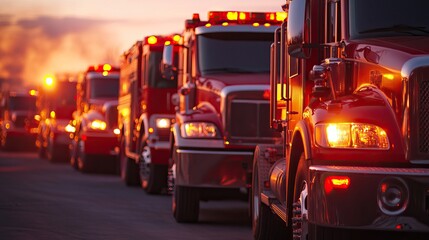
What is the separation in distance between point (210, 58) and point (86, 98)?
14986 millimetres

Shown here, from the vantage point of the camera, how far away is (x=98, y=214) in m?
17.1

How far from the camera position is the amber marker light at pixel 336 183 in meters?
8.48

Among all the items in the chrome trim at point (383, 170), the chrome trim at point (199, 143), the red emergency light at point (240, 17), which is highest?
the red emergency light at point (240, 17)

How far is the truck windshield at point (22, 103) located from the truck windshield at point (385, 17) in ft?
143

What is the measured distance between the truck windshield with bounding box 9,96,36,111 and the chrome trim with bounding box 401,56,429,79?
146ft

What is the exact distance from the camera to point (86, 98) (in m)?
32.3

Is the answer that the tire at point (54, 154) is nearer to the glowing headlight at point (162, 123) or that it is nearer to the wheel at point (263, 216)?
the glowing headlight at point (162, 123)

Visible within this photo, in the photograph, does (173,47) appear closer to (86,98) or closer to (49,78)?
(86,98)

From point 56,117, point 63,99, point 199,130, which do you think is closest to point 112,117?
point 56,117

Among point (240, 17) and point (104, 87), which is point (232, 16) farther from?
point (104, 87)

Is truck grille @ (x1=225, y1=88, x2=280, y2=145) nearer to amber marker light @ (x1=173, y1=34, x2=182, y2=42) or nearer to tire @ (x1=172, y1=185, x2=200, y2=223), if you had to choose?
tire @ (x1=172, y1=185, x2=200, y2=223)

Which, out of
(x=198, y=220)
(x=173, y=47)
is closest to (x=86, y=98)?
(x=173, y=47)

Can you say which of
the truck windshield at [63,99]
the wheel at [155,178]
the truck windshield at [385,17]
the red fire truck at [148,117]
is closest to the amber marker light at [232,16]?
the red fire truck at [148,117]

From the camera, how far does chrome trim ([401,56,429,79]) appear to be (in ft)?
28.6
